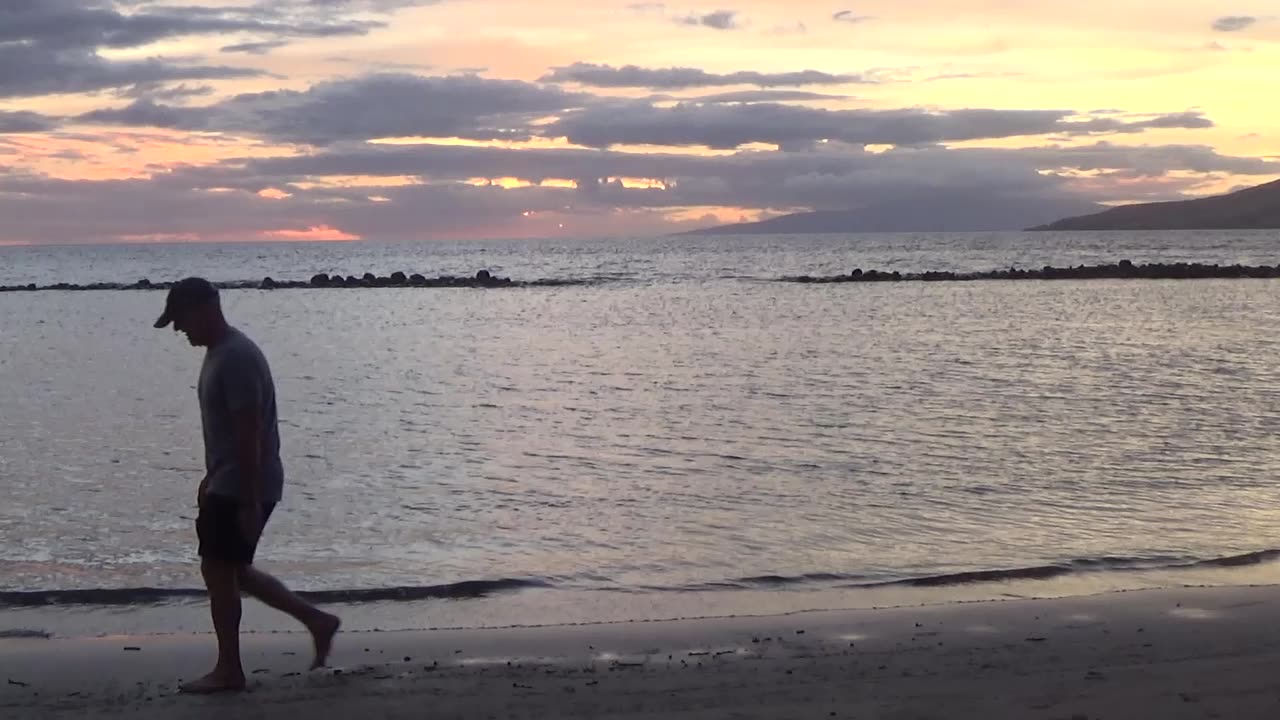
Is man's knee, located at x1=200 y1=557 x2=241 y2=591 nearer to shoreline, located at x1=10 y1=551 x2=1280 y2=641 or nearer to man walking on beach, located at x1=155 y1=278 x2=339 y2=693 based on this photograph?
man walking on beach, located at x1=155 y1=278 x2=339 y2=693

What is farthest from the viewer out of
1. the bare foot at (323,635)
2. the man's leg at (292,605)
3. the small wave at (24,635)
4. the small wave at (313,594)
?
the small wave at (313,594)

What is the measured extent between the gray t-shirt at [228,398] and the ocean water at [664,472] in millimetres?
2292

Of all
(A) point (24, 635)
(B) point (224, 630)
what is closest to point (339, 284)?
(A) point (24, 635)

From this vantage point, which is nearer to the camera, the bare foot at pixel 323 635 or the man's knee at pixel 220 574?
the man's knee at pixel 220 574

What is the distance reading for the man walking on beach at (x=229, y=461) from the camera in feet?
17.8

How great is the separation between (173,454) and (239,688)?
28.1ft

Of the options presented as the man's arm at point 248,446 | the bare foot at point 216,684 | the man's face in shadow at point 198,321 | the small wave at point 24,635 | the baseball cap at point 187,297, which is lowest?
the small wave at point 24,635

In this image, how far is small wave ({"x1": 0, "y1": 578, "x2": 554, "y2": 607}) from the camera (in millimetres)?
7861

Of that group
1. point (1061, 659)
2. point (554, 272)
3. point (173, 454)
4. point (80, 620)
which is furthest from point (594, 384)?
point (554, 272)

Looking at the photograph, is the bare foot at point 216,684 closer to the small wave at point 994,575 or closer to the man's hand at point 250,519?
the man's hand at point 250,519

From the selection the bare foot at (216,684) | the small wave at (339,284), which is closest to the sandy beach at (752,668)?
the bare foot at (216,684)

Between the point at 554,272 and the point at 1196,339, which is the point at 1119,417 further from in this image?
the point at 554,272

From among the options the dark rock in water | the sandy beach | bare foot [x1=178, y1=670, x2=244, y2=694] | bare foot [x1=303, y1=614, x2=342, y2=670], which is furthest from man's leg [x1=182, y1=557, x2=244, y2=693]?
the dark rock in water

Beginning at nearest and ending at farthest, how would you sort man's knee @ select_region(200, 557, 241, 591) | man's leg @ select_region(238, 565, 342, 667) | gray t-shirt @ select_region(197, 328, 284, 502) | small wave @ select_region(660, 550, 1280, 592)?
gray t-shirt @ select_region(197, 328, 284, 502) < man's knee @ select_region(200, 557, 241, 591) < man's leg @ select_region(238, 565, 342, 667) < small wave @ select_region(660, 550, 1280, 592)
